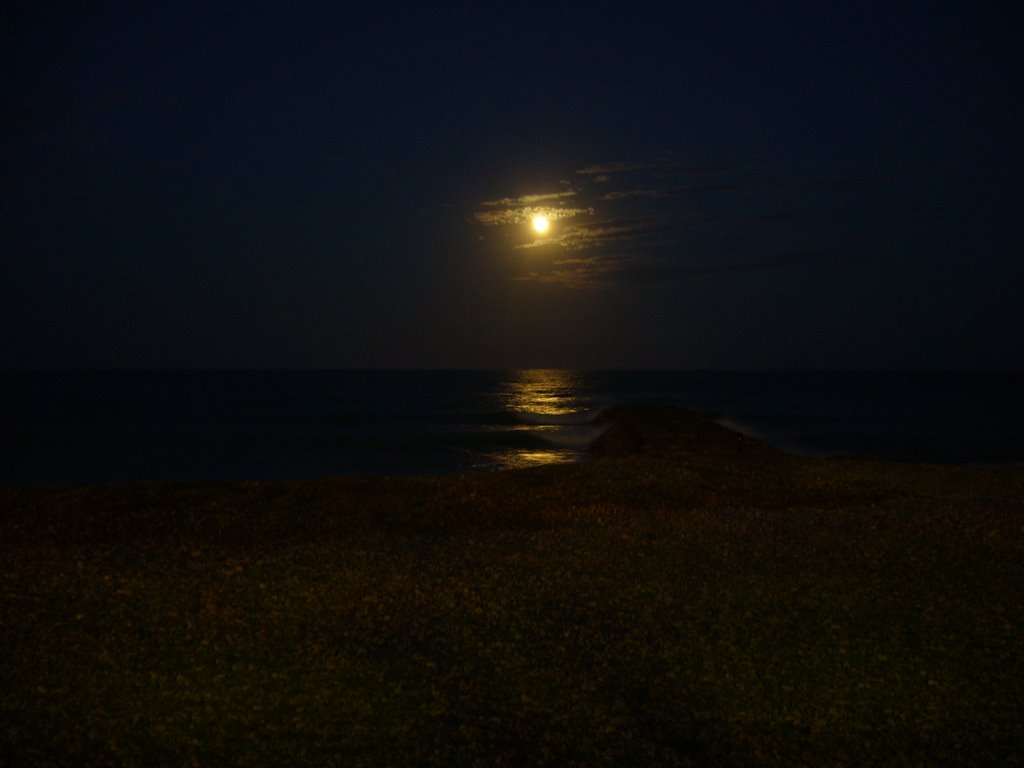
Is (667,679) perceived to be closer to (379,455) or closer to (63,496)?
(63,496)

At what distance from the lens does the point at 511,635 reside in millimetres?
13922

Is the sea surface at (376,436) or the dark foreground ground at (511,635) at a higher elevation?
the dark foreground ground at (511,635)

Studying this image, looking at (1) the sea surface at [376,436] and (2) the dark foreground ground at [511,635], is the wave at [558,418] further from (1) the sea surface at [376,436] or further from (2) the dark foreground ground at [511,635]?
(2) the dark foreground ground at [511,635]

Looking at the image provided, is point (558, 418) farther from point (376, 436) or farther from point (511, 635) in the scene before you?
point (511, 635)

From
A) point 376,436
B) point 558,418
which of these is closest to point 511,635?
point 376,436

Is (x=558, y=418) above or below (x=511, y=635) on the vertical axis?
below

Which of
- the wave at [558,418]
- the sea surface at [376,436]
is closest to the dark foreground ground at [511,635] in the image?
the sea surface at [376,436]

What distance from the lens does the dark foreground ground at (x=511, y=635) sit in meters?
10.5

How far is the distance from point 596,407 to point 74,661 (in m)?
113

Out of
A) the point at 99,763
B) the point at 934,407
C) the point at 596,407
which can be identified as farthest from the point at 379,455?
the point at 934,407

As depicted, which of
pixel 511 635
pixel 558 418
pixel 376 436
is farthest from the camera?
pixel 558 418

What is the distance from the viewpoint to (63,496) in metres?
26.9

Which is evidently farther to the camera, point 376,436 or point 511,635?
point 376,436

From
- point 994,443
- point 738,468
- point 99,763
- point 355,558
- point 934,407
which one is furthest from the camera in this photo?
point 934,407
